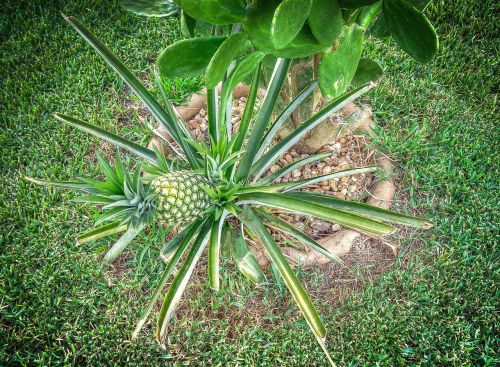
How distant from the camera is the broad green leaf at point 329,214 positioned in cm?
115

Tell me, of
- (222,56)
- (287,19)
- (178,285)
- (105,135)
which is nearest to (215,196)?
(178,285)

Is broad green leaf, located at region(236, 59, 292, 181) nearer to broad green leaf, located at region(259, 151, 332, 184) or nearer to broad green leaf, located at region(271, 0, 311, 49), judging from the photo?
broad green leaf, located at region(259, 151, 332, 184)

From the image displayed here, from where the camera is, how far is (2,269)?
184 cm

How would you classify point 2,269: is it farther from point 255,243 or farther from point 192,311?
point 255,243

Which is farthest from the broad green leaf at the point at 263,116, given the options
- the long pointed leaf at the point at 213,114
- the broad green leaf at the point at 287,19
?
the broad green leaf at the point at 287,19

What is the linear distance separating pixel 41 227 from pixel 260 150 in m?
1.00

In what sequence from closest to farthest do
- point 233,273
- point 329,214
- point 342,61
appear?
point 342,61
point 329,214
point 233,273

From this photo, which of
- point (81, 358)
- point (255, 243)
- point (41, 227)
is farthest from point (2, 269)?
point (255, 243)

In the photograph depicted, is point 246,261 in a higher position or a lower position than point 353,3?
lower

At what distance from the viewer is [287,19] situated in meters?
0.85

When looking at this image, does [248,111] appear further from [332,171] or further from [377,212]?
[332,171]

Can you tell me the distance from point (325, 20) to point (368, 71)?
17.5 inches

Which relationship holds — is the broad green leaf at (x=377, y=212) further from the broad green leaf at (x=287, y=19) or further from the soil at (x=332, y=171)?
the broad green leaf at (x=287, y=19)

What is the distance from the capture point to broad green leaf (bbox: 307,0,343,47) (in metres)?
0.96
